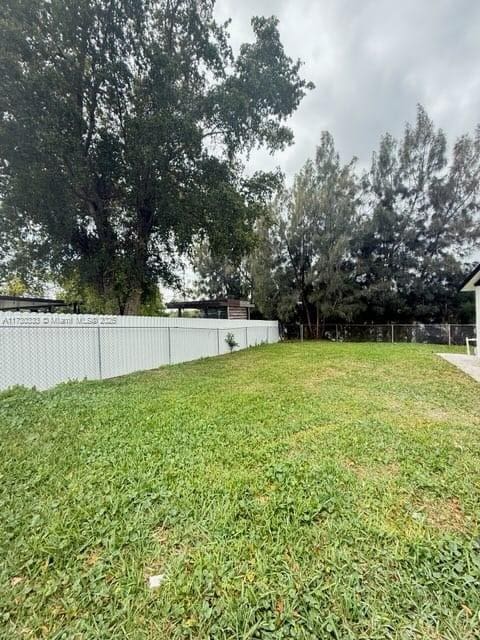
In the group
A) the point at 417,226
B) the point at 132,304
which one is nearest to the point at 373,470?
the point at 132,304

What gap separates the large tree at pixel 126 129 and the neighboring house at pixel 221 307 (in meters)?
6.88

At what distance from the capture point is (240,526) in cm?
195

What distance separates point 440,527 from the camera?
76.5 inches

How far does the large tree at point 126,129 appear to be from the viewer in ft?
24.3

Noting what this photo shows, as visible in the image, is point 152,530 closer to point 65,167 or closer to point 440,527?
point 440,527

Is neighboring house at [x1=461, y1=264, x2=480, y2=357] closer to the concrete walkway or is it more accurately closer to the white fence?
the concrete walkway

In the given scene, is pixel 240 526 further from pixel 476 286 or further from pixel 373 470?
pixel 476 286

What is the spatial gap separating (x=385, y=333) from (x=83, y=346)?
16.8 meters

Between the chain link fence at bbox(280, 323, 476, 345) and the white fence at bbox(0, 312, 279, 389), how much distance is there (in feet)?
38.0

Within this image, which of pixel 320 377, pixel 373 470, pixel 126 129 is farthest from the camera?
pixel 126 129

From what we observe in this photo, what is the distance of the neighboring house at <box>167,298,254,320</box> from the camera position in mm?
17781

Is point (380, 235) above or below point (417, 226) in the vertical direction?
below

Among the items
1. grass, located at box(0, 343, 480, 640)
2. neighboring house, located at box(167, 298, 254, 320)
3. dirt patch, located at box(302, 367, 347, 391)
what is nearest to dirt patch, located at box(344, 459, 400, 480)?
grass, located at box(0, 343, 480, 640)

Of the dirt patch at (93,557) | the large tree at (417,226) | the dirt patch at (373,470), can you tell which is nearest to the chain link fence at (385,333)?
the large tree at (417,226)
